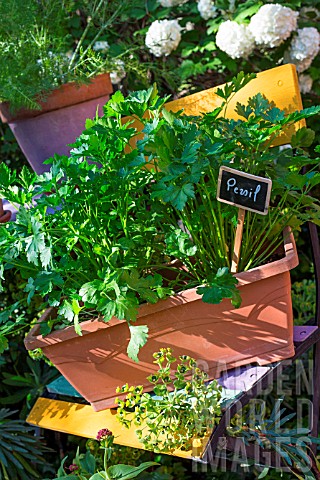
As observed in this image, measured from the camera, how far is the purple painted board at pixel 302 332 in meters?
1.01

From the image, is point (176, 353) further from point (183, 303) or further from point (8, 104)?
point (8, 104)

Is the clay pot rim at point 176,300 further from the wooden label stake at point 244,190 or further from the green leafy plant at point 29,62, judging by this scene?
the green leafy plant at point 29,62

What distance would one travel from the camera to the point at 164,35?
1756 millimetres

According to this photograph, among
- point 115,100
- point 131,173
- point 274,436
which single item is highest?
point 115,100

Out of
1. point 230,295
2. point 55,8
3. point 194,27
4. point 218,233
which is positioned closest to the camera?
point 230,295

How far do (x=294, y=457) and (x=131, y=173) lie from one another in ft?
1.58

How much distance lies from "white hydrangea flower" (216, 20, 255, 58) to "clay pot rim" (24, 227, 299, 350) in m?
0.85

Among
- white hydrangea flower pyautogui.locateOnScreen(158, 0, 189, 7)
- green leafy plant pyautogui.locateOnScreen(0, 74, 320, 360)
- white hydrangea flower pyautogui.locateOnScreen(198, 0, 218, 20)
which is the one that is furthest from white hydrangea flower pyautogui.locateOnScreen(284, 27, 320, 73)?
green leafy plant pyautogui.locateOnScreen(0, 74, 320, 360)

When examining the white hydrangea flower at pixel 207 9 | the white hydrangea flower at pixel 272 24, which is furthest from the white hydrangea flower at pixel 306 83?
the white hydrangea flower at pixel 207 9

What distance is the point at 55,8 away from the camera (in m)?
1.42

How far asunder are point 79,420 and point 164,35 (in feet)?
3.69

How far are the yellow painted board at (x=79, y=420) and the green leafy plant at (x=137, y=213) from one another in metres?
0.17

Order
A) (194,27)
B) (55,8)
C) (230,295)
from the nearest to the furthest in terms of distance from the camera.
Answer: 1. (230,295)
2. (55,8)
3. (194,27)

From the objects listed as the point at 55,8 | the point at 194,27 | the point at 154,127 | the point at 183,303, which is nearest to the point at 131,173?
the point at 154,127
